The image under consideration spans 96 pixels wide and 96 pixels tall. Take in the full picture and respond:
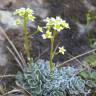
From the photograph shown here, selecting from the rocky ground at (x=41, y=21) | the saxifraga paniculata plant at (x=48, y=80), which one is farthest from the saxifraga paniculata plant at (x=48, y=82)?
the rocky ground at (x=41, y=21)

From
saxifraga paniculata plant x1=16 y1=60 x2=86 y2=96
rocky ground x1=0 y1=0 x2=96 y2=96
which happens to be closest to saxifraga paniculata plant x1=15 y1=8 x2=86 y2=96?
saxifraga paniculata plant x1=16 y1=60 x2=86 y2=96

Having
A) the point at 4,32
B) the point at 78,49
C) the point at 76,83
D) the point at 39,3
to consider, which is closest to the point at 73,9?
the point at 39,3

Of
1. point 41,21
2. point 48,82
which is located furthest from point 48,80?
point 41,21

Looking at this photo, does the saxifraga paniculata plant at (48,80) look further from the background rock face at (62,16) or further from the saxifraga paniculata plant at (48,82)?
the background rock face at (62,16)

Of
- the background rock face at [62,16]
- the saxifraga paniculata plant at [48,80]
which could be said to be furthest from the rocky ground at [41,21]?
the saxifraga paniculata plant at [48,80]

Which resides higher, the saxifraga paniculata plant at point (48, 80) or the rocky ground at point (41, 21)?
the rocky ground at point (41, 21)

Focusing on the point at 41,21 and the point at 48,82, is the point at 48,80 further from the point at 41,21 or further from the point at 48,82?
the point at 41,21

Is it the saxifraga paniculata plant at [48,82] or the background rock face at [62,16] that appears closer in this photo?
the saxifraga paniculata plant at [48,82]

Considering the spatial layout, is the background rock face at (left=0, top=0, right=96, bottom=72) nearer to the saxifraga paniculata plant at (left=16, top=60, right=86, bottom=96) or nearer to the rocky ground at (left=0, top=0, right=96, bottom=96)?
the rocky ground at (left=0, top=0, right=96, bottom=96)
